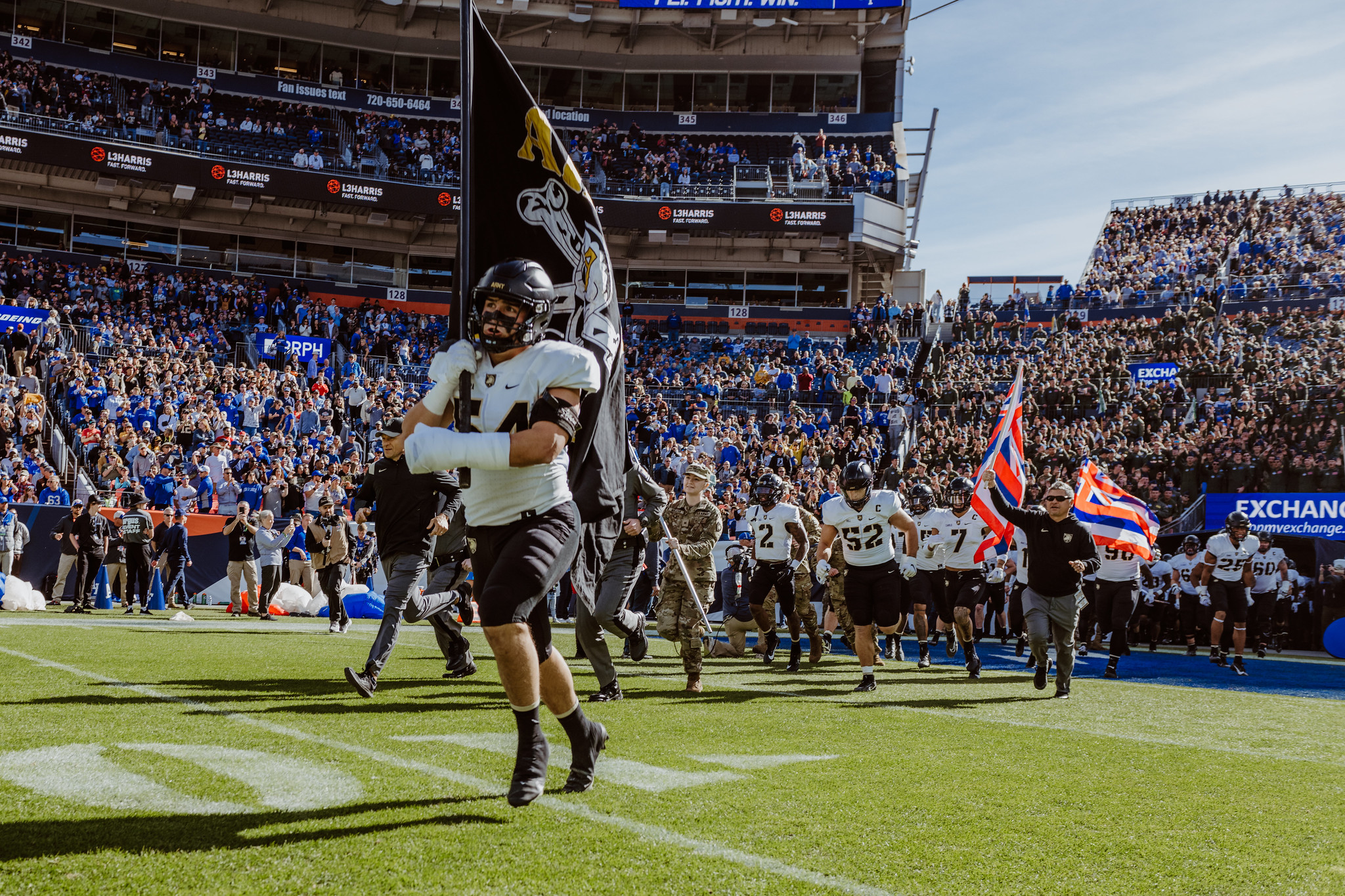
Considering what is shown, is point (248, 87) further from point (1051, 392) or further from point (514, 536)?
point (514, 536)

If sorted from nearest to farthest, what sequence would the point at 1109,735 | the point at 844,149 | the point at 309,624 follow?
the point at 1109,735 → the point at 309,624 → the point at 844,149

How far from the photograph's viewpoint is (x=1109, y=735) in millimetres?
7539

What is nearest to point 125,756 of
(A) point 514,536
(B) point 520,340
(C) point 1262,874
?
(A) point 514,536

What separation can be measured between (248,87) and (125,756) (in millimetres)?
39117

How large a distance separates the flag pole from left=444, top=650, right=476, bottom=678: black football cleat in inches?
179

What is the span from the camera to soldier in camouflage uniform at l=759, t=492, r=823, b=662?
12461 mm

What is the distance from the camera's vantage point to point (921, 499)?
13820mm

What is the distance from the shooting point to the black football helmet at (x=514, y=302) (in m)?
4.55

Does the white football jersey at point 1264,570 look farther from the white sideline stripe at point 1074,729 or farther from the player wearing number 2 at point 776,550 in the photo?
the white sideline stripe at point 1074,729

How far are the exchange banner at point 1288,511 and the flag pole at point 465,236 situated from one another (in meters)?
18.3

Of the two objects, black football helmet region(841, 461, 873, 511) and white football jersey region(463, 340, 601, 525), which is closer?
white football jersey region(463, 340, 601, 525)

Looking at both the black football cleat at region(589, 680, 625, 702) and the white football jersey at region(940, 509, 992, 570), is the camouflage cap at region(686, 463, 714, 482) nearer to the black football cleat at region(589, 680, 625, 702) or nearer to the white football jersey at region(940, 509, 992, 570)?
the black football cleat at region(589, 680, 625, 702)

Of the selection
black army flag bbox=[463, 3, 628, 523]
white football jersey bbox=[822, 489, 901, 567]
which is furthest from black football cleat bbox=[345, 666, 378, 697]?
white football jersey bbox=[822, 489, 901, 567]

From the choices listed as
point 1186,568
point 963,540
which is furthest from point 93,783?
point 1186,568
